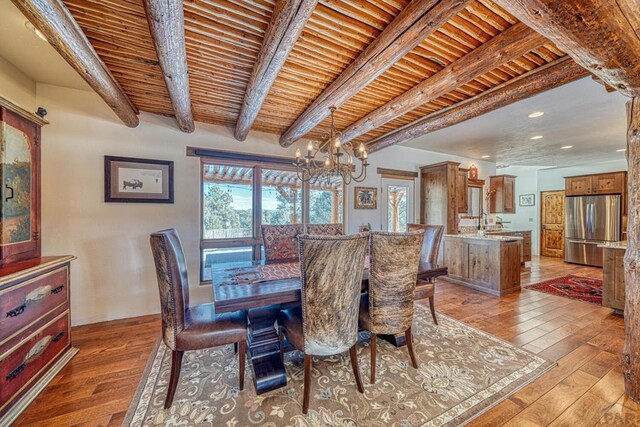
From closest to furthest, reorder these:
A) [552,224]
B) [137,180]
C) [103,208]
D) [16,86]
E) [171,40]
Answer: [171,40] < [16,86] < [103,208] < [137,180] < [552,224]

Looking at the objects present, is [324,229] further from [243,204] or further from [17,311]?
[17,311]

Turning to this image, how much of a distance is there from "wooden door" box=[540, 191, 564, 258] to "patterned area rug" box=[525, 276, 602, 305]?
2808 millimetres

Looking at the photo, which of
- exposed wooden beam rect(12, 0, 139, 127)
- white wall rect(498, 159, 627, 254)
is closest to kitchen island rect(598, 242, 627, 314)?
white wall rect(498, 159, 627, 254)

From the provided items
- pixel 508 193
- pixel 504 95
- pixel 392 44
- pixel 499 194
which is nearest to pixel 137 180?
pixel 392 44

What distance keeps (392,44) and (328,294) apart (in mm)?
1816

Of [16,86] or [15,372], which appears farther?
[16,86]

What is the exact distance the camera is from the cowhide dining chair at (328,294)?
5.12ft

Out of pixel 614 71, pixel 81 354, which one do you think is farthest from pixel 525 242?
pixel 81 354

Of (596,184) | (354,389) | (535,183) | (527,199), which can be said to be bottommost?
(354,389)

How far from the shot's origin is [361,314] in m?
2.11

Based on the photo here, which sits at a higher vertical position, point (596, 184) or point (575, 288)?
point (596, 184)

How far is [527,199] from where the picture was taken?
25.5 feet

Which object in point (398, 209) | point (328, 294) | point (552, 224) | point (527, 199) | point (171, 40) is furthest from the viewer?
point (527, 199)

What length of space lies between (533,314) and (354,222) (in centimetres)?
283
